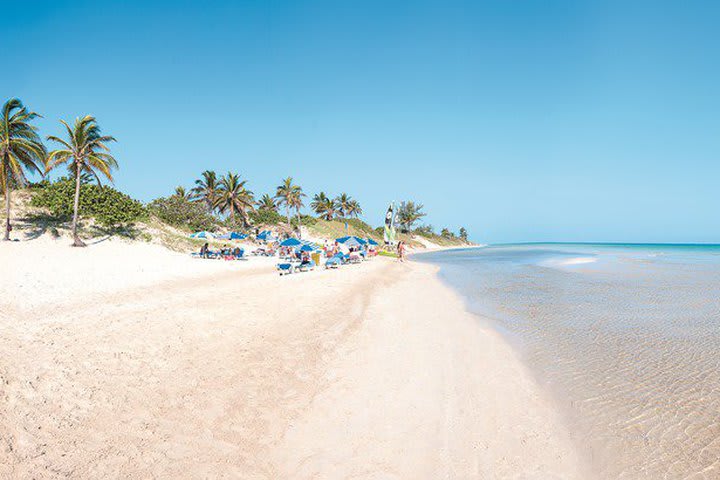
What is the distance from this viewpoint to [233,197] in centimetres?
4678

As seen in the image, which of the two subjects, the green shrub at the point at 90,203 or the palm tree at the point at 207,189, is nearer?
the green shrub at the point at 90,203

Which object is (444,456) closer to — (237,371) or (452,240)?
(237,371)

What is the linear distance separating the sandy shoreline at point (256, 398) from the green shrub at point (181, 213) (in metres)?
30.2

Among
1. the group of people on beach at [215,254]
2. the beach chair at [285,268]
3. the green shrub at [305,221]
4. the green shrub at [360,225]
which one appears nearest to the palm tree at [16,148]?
the group of people on beach at [215,254]

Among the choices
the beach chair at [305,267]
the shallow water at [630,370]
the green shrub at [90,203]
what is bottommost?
the shallow water at [630,370]

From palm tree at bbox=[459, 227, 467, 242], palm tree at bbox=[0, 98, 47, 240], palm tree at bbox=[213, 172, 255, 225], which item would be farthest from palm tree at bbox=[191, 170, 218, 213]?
palm tree at bbox=[459, 227, 467, 242]

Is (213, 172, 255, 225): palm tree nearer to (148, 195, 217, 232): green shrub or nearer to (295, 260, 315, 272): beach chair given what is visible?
(148, 195, 217, 232): green shrub

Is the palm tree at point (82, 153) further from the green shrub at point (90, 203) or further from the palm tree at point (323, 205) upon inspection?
the palm tree at point (323, 205)

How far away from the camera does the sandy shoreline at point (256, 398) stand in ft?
12.0

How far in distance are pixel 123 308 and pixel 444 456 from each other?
8.27 m

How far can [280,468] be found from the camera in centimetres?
371

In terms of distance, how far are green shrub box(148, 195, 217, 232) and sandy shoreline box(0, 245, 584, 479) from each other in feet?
99.1

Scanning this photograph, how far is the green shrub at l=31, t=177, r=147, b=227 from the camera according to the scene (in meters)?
24.7

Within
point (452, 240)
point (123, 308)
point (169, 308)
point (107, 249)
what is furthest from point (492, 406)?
point (452, 240)
